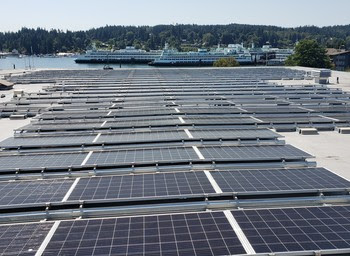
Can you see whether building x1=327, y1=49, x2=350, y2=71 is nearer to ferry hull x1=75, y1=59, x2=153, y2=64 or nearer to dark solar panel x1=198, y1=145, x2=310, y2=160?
ferry hull x1=75, y1=59, x2=153, y2=64

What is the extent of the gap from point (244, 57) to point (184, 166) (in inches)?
6210

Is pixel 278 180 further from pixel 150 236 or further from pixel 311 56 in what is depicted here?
pixel 311 56

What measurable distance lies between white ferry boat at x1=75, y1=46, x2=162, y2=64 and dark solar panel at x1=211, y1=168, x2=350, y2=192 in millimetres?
168563

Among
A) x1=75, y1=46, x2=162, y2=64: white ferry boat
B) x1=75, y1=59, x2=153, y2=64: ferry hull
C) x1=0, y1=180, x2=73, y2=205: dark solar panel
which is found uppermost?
x1=75, y1=46, x2=162, y2=64: white ferry boat

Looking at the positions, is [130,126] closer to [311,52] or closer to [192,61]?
[311,52]

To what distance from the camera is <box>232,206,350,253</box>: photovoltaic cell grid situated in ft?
30.3

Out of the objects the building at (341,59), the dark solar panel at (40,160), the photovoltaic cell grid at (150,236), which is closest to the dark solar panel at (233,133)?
the dark solar panel at (40,160)

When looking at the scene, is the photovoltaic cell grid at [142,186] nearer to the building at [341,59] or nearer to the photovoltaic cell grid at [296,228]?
the photovoltaic cell grid at [296,228]

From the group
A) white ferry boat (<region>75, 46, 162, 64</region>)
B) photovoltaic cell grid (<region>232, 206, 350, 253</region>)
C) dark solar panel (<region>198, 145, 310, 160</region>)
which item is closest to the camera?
photovoltaic cell grid (<region>232, 206, 350, 253</region>)

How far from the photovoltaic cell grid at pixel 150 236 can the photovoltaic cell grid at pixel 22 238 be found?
0.41 meters

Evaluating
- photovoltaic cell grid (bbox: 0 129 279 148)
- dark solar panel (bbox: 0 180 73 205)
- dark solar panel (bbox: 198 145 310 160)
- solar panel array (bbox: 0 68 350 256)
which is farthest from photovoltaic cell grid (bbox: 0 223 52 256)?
photovoltaic cell grid (bbox: 0 129 279 148)

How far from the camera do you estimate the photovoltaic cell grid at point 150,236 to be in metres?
9.03

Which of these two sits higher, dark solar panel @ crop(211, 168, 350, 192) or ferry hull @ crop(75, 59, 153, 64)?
ferry hull @ crop(75, 59, 153, 64)

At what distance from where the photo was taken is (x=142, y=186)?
13.5 m
